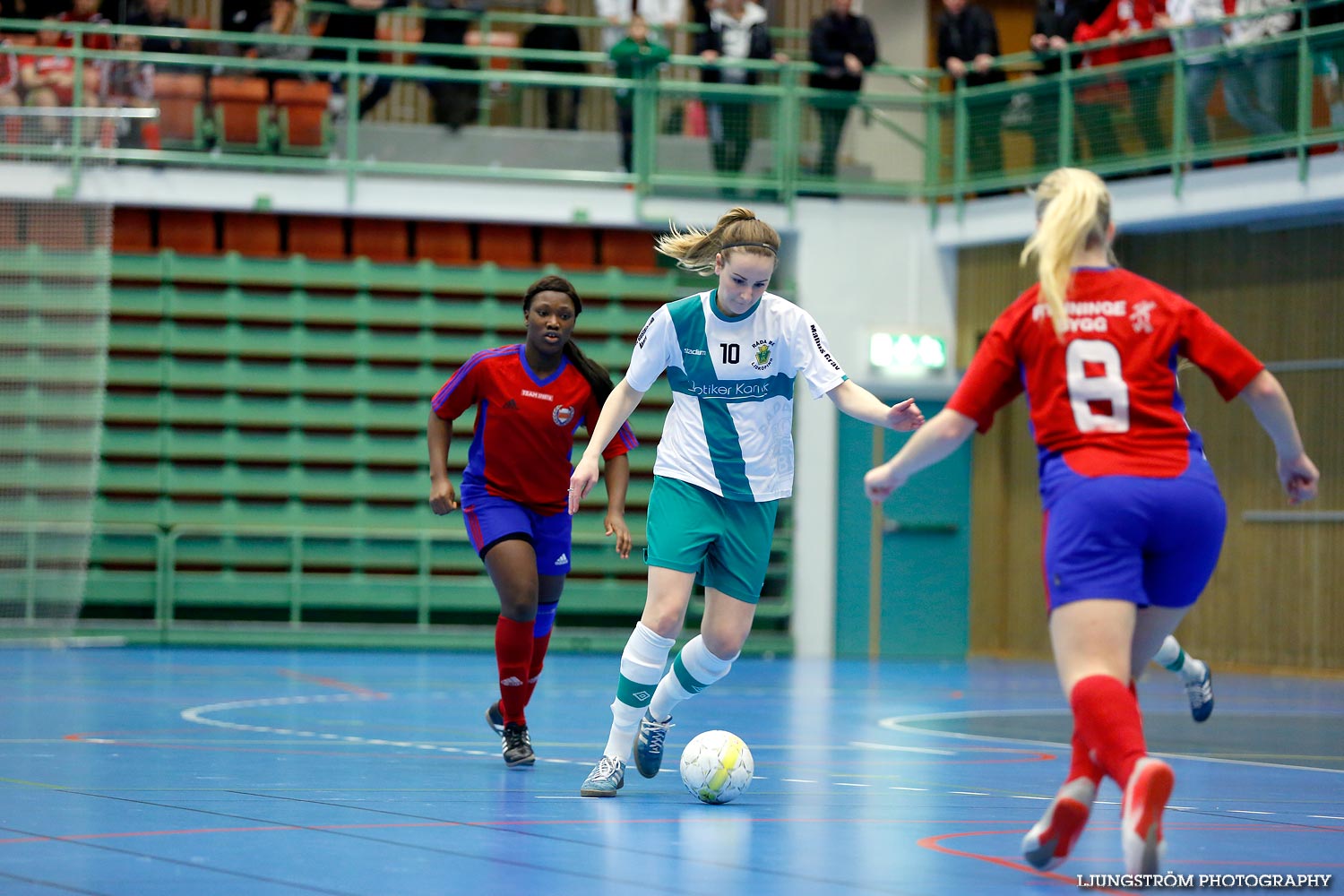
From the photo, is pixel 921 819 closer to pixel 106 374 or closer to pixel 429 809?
pixel 429 809

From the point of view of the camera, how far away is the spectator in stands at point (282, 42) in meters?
16.2

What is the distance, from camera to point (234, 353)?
16922mm

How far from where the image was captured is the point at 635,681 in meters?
6.39

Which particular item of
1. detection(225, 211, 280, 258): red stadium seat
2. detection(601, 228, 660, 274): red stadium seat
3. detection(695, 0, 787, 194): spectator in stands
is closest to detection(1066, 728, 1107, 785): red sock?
detection(695, 0, 787, 194): spectator in stands

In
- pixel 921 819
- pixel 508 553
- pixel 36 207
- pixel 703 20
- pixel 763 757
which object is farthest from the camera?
pixel 703 20

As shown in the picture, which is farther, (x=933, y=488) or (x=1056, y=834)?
(x=933, y=488)

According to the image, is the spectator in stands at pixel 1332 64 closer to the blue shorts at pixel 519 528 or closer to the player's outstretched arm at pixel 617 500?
the player's outstretched arm at pixel 617 500

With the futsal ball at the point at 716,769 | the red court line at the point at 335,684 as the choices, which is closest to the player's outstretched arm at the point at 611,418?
the futsal ball at the point at 716,769

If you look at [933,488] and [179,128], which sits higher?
[179,128]

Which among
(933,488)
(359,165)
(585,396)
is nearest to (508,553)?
(585,396)

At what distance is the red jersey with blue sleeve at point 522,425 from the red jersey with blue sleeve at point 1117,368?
11.2ft

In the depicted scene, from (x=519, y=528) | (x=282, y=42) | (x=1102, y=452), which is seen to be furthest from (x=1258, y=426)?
(x=1102, y=452)

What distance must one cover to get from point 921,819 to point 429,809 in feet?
5.57

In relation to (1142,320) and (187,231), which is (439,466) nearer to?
(1142,320)
